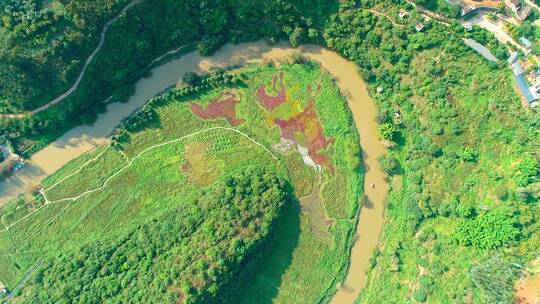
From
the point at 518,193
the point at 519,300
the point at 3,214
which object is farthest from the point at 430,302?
the point at 3,214

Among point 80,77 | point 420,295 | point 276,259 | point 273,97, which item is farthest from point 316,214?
point 80,77

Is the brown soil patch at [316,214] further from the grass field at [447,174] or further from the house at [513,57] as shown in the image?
the house at [513,57]

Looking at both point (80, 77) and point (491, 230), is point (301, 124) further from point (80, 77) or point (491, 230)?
point (80, 77)

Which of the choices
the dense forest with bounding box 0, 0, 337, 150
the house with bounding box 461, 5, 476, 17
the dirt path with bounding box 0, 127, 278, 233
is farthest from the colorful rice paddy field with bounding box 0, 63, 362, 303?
the house with bounding box 461, 5, 476, 17

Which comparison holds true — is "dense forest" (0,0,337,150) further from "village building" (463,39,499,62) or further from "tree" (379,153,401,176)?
"tree" (379,153,401,176)

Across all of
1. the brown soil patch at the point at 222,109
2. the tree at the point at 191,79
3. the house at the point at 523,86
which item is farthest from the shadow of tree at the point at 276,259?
the house at the point at 523,86

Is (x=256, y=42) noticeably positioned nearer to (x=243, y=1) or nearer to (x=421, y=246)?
(x=243, y=1)
